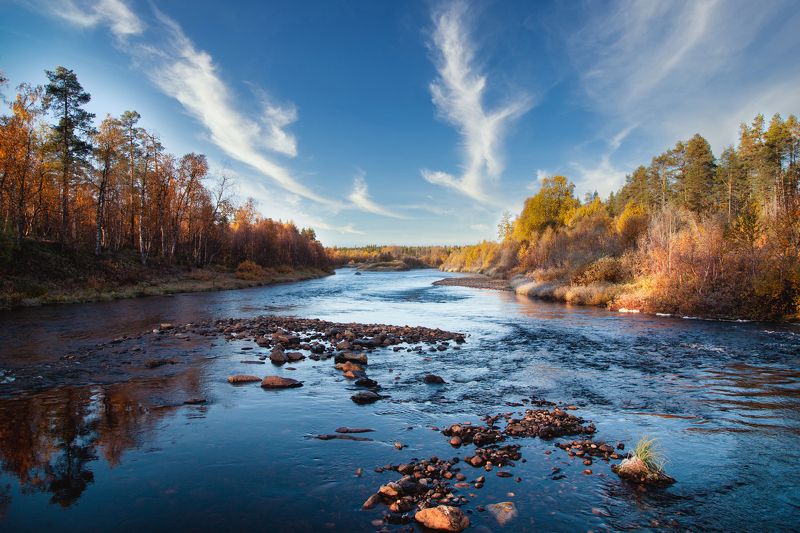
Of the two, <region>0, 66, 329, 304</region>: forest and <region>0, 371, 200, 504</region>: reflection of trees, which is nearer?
<region>0, 371, 200, 504</region>: reflection of trees

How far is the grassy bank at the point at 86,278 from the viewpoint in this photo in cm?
2748

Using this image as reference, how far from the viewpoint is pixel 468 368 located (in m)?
12.8

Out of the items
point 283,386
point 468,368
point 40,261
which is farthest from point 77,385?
point 40,261

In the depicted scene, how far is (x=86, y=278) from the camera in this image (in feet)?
108

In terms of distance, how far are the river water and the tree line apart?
27.0 m

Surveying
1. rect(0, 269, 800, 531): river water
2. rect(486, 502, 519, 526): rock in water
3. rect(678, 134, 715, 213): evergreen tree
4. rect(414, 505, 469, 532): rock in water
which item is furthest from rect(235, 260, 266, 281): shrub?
rect(678, 134, 715, 213): evergreen tree

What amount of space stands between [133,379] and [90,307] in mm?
20459

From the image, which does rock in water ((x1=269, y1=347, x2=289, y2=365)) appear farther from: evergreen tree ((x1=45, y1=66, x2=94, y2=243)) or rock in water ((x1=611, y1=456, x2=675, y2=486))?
evergreen tree ((x1=45, y1=66, x2=94, y2=243))

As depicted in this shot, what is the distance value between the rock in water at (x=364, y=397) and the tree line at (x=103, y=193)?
30.9 meters

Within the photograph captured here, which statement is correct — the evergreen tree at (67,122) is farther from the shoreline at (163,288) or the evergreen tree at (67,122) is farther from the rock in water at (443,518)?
the rock in water at (443,518)

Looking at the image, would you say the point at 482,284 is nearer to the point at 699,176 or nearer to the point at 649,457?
the point at 699,176

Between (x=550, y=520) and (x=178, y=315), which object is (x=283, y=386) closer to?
(x=550, y=520)

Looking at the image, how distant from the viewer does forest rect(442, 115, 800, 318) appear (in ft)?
75.0

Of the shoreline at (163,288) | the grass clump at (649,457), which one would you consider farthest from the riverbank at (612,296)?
the shoreline at (163,288)
